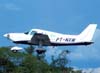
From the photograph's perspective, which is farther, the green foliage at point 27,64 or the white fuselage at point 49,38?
the green foliage at point 27,64

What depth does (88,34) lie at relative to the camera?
87.1 meters

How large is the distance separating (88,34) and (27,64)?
73.4 feet

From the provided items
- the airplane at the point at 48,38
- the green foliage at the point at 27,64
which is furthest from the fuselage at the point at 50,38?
the green foliage at the point at 27,64

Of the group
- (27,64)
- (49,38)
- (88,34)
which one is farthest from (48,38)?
(27,64)

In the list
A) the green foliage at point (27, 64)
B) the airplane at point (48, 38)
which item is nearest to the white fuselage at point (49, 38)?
the airplane at point (48, 38)

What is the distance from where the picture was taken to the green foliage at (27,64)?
336ft

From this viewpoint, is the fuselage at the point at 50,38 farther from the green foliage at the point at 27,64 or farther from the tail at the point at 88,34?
the green foliage at the point at 27,64

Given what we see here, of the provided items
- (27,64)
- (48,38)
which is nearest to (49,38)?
(48,38)

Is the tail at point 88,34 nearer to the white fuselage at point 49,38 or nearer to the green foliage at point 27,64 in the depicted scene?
the white fuselage at point 49,38

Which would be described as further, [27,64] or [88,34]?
[27,64]

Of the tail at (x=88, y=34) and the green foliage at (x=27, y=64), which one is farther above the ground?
the tail at (x=88, y=34)

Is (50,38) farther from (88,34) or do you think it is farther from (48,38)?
(88,34)

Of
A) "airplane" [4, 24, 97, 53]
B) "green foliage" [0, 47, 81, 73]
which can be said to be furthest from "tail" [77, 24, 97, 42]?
"green foliage" [0, 47, 81, 73]

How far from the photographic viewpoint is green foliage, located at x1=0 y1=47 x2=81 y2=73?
336ft
